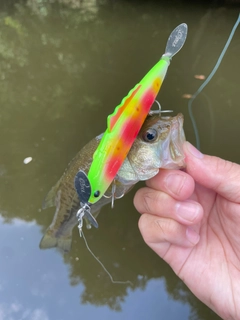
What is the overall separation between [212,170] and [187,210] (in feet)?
0.62

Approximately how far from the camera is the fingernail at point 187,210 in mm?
1290

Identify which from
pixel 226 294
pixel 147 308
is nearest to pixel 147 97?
pixel 226 294

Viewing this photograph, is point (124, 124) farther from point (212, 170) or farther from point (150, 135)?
point (212, 170)

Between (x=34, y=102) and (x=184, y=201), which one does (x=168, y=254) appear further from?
(x=34, y=102)

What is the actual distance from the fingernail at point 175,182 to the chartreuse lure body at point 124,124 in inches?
9.0

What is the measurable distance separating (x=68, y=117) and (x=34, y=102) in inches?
20.8

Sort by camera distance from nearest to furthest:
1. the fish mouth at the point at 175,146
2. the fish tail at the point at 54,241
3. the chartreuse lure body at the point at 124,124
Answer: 1. the chartreuse lure body at the point at 124,124
2. the fish mouth at the point at 175,146
3. the fish tail at the point at 54,241

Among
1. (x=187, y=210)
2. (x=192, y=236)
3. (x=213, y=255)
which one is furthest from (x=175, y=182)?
(x=213, y=255)

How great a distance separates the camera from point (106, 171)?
3.86ft

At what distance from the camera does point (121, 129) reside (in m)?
1.14

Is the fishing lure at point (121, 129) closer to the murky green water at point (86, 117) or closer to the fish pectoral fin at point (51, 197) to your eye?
the fish pectoral fin at point (51, 197)

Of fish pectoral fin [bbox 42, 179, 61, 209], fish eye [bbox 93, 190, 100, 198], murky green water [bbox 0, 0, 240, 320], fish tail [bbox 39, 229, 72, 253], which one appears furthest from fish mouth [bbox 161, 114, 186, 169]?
murky green water [bbox 0, 0, 240, 320]

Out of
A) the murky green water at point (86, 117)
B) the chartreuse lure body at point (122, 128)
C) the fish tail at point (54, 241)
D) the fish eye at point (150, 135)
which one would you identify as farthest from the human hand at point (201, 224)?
the murky green water at point (86, 117)

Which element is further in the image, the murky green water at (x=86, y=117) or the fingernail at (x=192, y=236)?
the murky green water at (x=86, y=117)
